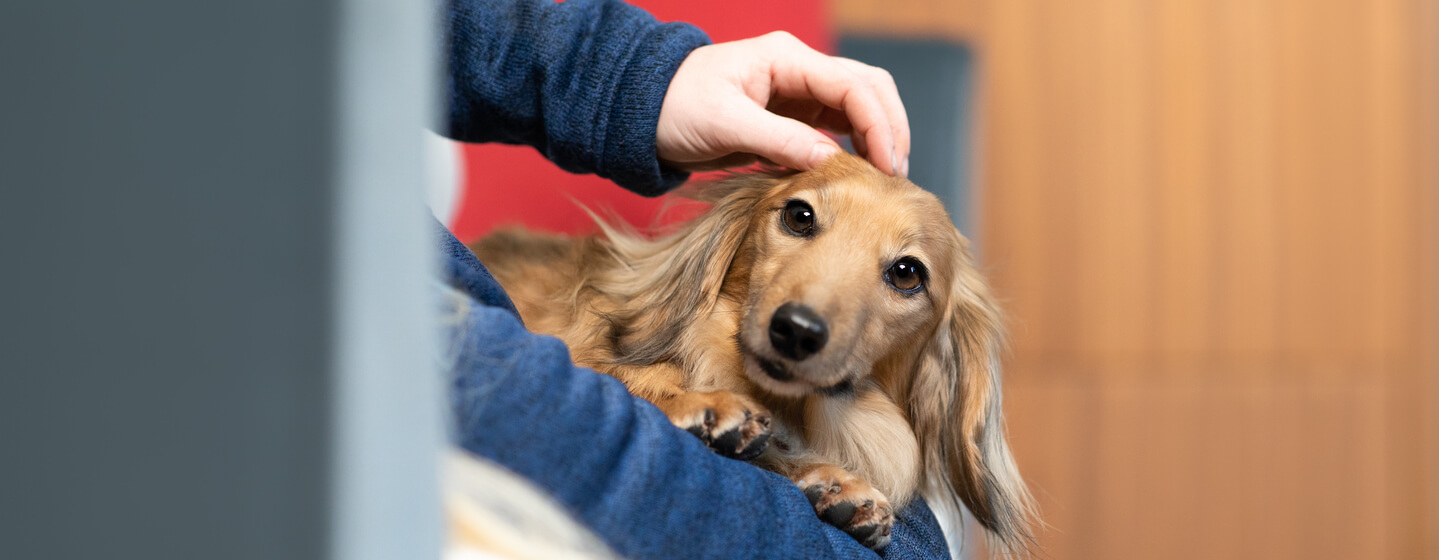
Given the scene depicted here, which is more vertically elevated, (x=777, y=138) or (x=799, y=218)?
(x=777, y=138)

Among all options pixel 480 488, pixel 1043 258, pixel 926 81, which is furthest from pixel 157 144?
pixel 1043 258

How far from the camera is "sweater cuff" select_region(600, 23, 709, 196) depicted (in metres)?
1.19

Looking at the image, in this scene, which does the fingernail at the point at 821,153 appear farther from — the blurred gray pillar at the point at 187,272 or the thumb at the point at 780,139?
the blurred gray pillar at the point at 187,272

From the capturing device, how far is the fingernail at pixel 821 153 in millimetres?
1173

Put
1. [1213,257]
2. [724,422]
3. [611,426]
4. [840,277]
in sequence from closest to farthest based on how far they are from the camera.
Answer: [611,426], [724,422], [840,277], [1213,257]

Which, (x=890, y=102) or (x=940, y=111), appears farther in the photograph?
(x=940, y=111)

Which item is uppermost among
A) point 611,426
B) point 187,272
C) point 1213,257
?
point 187,272

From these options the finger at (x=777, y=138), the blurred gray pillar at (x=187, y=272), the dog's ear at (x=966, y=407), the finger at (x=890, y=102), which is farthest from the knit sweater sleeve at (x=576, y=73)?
the blurred gray pillar at (x=187, y=272)

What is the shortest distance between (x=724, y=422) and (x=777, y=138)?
16.4 inches

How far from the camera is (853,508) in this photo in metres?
0.95

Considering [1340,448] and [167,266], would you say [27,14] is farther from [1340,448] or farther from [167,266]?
[1340,448]

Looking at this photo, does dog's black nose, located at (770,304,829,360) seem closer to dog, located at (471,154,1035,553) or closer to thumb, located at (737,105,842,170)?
dog, located at (471,154,1035,553)

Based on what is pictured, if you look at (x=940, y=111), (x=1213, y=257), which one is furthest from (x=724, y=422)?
(x=1213, y=257)

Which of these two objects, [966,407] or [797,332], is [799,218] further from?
[966,407]
